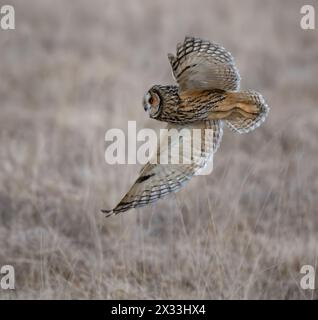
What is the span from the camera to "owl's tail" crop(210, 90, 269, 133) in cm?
536

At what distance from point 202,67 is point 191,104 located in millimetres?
195

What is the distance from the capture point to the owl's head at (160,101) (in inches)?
209

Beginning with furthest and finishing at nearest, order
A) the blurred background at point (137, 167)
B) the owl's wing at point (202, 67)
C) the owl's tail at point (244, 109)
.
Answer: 1. the blurred background at point (137, 167)
2. the owl's tail at point (244, 109)
3. the owl's wing at point (202, 67)

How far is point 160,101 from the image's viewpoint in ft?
→ 17.4

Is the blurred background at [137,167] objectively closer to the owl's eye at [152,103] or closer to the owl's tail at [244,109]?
the owl's tail at [244,109]

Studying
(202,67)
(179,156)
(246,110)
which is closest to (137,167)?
(179,156)

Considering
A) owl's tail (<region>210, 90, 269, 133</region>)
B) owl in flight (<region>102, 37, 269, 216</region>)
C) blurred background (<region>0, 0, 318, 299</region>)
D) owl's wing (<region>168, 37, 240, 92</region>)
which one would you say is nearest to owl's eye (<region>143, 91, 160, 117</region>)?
owl in flight (<region>102, 37, 269, 216</region>)

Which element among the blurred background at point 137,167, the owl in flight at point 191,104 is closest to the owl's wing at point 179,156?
the owl in flight at point 191,104

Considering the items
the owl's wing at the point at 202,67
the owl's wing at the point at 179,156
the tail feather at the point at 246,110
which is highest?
the owl's wing at the point at 202,67

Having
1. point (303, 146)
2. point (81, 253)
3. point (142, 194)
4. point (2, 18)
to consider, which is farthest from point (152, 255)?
point (2, 18)

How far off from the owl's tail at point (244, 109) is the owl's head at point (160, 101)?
0.77 feet

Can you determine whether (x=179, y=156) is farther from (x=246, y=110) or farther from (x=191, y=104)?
(x=246, y=110)

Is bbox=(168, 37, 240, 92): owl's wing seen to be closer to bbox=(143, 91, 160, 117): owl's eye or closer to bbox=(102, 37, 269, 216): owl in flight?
bbox=(102, 37, 269, 216): owl in flight

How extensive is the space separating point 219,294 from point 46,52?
620cm
